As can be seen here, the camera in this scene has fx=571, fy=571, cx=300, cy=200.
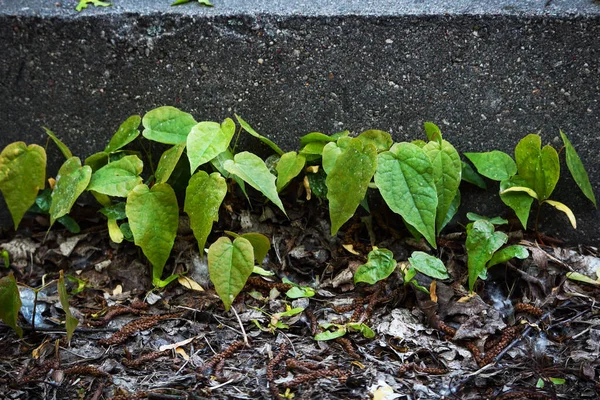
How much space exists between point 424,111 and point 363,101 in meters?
0.19

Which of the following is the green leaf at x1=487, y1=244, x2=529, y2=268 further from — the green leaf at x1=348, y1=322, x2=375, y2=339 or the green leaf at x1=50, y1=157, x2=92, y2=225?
the green leaf at x1=50, y1=157, x2=92, y2=225

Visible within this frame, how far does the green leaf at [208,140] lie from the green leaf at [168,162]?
0.05m

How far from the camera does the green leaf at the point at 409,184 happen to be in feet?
5.20

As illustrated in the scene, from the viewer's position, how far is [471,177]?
1818mm

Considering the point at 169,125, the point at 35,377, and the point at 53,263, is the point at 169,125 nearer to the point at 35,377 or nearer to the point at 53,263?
the point at 53,263

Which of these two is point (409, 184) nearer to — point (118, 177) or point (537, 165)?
point (537, 165)

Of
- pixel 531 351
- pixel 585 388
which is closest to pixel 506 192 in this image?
pixel 531 351

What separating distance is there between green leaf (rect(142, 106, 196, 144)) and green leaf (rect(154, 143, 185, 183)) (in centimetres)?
5

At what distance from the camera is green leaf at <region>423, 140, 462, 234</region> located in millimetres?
1659

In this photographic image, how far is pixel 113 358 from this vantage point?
1437mm

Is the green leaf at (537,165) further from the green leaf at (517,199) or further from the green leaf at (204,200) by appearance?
the green leaf at (204,200)

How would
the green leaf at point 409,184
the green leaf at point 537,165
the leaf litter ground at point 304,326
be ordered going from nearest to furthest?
1. the leaf litter ground at point 304,326
2. the green leaf at point 409,184
3. the green leaf at point 537,165

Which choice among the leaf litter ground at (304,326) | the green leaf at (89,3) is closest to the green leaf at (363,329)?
the leaf litter ground at (304,326)

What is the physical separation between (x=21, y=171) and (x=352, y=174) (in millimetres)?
1039
